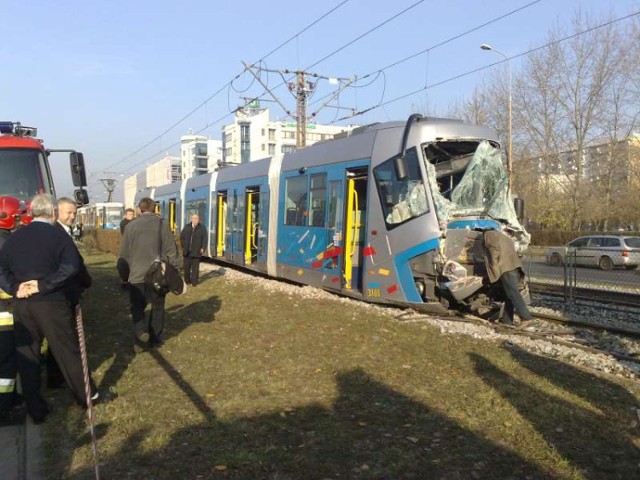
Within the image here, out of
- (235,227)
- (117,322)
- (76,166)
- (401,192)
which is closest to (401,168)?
(401,192)

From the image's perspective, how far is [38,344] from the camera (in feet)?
15.1

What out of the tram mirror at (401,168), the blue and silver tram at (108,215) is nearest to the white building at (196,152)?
the blue and silver tram at (108,215)

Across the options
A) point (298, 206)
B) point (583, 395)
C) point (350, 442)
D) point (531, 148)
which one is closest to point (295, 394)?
point (350, 442)

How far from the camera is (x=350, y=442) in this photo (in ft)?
13.3

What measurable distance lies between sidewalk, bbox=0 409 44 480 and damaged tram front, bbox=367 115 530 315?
6.08 metres

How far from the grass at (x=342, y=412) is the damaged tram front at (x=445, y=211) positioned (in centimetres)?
168

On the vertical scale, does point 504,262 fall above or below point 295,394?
above

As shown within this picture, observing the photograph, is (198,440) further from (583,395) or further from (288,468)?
(583,395)

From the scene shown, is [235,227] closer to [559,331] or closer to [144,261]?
[144,261]

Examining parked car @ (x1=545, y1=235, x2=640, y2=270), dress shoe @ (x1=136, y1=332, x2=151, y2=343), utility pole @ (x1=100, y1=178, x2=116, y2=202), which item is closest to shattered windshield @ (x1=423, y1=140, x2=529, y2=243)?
dress shoe @ (x1=136, y1=332, x2=151, y2=343)

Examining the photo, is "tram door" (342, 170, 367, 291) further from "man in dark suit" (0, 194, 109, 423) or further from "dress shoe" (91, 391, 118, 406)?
"man in dark suit" (0, 194, 109, 423)

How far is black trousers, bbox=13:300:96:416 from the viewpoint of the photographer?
4512mm

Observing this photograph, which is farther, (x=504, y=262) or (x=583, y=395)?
(x=504, y=262)

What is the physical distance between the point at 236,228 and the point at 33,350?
12.4 m
